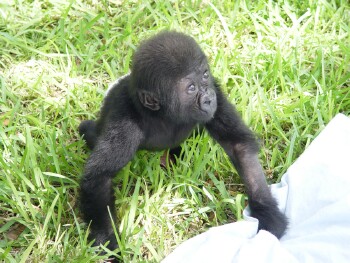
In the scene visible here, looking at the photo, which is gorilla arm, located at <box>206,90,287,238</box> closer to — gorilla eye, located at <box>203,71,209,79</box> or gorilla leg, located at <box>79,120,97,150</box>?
gorilla eye, located at <box>203,71,209,79</box>

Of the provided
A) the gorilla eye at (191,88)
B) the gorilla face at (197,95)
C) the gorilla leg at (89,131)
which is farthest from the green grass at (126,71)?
the gorilla eye at (191,88)

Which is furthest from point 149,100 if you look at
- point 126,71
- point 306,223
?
point 306,223

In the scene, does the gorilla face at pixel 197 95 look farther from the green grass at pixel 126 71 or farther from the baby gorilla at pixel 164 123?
the green grass at pixel 126 71

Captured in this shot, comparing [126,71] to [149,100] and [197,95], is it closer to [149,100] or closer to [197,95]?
[149,100]

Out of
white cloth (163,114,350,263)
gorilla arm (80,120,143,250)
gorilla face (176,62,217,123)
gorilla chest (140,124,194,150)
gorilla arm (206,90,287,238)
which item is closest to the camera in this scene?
white cloth (163,114,350,263)

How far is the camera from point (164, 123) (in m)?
4.73

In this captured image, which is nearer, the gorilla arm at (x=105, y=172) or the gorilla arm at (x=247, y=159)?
the gorilla arm at (x=105, y=172)

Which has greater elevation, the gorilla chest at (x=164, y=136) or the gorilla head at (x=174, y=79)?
the gorilla head at (x=174, y=79)

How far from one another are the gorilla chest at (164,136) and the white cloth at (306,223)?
0.86 m

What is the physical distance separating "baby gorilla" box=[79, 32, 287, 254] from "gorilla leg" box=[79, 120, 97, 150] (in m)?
0.23

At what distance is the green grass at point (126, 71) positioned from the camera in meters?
4.64

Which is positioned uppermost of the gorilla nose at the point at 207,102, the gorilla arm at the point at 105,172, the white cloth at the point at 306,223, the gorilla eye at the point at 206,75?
the gorilla eye at the point at 206,75

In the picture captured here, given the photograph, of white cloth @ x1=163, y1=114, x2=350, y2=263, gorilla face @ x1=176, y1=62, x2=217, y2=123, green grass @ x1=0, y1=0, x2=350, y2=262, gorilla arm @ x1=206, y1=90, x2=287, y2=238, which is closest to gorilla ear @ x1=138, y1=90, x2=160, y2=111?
gorilla face @ x1=176, y1=62, x2=217, y2=123

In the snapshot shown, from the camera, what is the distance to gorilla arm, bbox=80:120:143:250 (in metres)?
4.46
